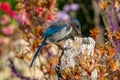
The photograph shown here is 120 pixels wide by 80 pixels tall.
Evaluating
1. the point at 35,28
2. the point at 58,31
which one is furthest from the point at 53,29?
the point at 35,28

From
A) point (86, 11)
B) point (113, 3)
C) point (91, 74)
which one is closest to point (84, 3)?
point (86, 11)

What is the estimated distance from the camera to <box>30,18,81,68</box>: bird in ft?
16.9

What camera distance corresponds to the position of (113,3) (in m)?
4.57

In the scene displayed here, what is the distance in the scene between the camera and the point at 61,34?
527 cm

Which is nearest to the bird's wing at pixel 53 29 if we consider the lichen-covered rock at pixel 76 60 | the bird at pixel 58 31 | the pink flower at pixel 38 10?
the bird at pixel 58 31

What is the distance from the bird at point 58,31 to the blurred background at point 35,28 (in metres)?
0.06

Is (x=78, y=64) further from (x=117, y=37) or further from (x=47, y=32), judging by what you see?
(x=47, y=32)

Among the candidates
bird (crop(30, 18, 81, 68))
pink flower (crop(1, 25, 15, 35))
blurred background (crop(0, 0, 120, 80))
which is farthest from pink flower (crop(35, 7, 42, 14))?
pink flower (crop(1, 25, 15, 35))

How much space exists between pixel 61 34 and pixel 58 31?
1.7 inches

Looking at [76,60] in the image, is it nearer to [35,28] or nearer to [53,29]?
[53,29]

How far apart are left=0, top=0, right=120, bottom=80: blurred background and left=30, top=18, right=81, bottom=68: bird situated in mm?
61

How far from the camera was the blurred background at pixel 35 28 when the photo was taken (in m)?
5.18

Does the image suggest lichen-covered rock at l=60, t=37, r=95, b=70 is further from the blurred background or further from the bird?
the bird

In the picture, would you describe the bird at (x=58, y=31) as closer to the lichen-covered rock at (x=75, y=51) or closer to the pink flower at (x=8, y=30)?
the lichen-covered rock at (x=75, y=51)
